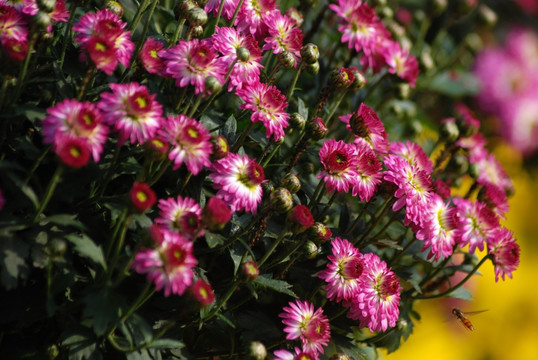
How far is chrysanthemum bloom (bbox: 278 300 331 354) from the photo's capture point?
3.12 feet

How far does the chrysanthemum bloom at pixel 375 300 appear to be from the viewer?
1.01 meters

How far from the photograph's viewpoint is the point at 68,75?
3.30ft

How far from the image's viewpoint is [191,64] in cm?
92

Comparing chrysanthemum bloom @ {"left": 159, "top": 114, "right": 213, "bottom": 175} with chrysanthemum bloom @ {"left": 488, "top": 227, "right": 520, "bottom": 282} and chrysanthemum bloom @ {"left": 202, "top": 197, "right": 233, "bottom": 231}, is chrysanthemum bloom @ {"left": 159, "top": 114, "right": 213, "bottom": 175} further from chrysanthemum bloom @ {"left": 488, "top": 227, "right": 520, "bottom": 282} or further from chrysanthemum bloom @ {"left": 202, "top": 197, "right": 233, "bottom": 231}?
chrysanthemum bloom @ {"left": 488, "top": 227, "right": 520, "bottom": 282}

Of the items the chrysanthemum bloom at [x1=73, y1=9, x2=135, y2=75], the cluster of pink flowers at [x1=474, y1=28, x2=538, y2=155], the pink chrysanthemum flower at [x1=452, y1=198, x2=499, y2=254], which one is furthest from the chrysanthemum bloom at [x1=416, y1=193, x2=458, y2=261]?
the cluster of pink flowers at [x1=474, y1=28, x2=538, y2=155]

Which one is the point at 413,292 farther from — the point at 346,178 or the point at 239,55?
the point at 239,55

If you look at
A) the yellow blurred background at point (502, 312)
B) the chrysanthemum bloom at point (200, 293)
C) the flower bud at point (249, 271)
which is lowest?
the yellow blurred background at point (502, 312)

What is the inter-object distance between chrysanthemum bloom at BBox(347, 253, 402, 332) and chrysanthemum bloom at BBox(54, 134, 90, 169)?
0.49 m

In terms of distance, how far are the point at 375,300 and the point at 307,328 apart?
0.43 feet

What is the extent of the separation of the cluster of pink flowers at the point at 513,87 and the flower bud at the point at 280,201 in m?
1.92

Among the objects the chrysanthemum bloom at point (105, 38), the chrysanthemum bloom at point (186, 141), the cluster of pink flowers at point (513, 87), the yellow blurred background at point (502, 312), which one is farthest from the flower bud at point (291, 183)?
the cluster of pink flowers at point (513, 87)

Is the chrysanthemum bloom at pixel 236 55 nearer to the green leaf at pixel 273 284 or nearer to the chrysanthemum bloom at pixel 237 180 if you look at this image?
the chrysanthemum bloom at pixel 237 180

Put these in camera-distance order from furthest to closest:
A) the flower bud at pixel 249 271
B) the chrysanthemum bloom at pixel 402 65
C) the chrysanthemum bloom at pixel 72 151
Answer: the chrysanthemum bloom at pixel 402 65 < the flower bud at pixel 249 271 < the chrysanthemum bloom at pixel 72 151

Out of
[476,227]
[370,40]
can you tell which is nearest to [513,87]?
[370,40]
